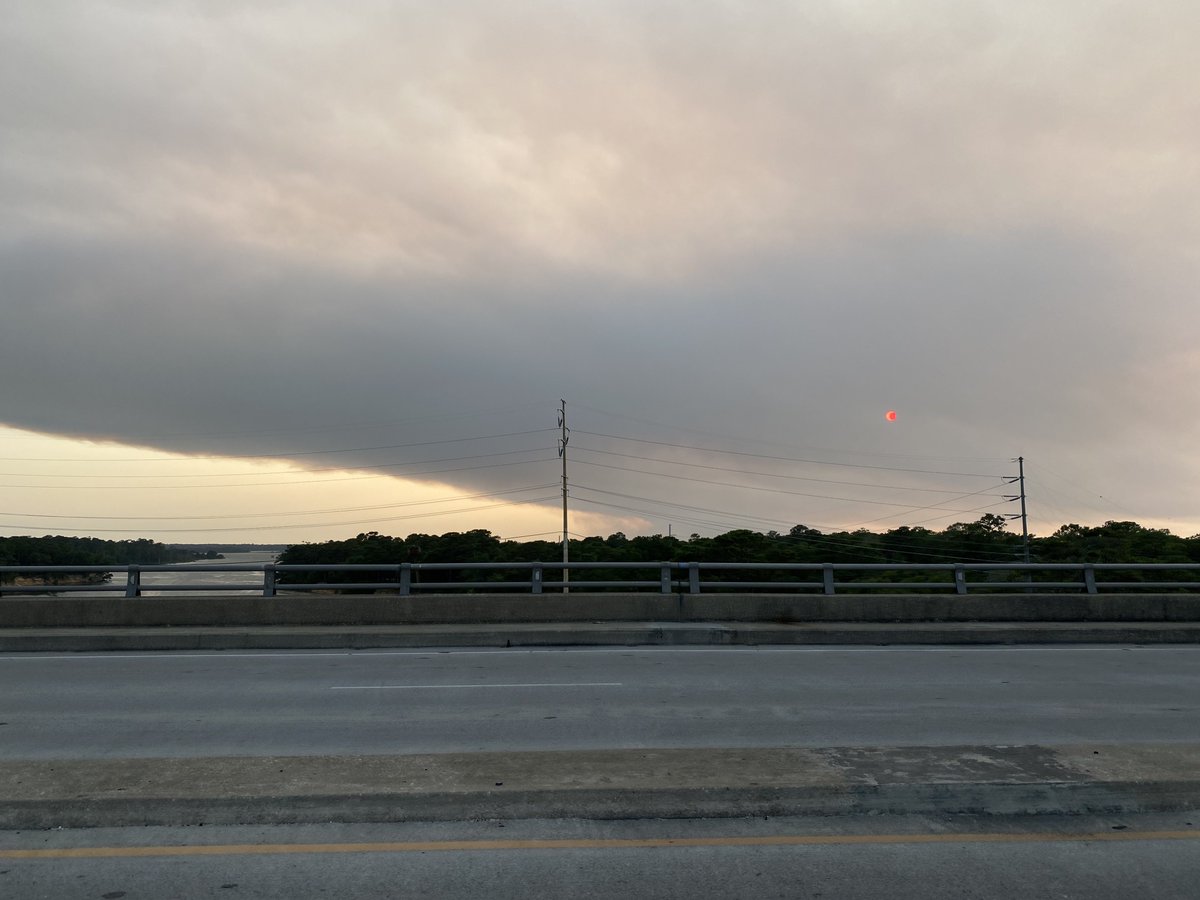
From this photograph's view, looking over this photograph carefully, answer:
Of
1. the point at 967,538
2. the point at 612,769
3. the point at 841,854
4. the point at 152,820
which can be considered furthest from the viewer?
the point at 967,538

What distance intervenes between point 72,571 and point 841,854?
1640cm

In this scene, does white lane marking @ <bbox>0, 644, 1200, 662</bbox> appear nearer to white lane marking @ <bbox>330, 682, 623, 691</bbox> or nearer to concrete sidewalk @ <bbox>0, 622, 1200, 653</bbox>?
concrete sidewalk @ <bbox>0, 622, 1200, 653</bbox>

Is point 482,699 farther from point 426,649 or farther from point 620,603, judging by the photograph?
point 620,603

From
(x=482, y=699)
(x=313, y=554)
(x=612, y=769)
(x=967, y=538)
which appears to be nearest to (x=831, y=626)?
(x=482, y=699)

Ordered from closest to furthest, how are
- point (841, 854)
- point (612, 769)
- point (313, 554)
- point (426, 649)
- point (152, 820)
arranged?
point (841, 854) < point (152, 820) < point (612, 769) < point (426, 649) < point (313, 554)

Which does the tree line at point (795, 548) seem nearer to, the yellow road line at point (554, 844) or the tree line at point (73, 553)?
the tree line at point (73, 553)

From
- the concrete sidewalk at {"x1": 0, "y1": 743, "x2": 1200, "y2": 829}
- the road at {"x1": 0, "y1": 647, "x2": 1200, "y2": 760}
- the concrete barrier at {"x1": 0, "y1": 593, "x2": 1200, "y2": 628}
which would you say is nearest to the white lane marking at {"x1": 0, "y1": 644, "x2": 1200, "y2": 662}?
the road at {"x1": 0, "y1": 647, "x2": 1200, "y2": 760}

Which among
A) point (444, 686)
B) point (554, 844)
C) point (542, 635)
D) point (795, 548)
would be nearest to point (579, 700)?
point (444, 686)

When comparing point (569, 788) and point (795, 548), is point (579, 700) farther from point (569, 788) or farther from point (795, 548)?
point (795, 548)

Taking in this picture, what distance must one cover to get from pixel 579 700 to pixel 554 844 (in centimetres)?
509

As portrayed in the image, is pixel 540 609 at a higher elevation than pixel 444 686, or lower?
higher

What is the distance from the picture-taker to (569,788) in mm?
6547

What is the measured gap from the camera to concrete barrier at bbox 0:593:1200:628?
17797 millimetres

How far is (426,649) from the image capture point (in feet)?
52.9
